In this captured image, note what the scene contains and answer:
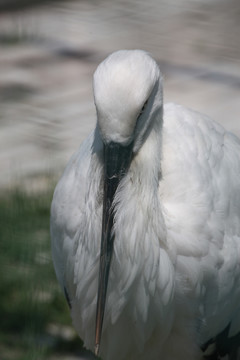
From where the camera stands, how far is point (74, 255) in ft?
9.77

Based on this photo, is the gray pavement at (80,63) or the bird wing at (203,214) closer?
the bird wing at (203,214)

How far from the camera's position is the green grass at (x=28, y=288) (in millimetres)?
3619

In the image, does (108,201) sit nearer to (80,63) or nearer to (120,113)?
(120,113)

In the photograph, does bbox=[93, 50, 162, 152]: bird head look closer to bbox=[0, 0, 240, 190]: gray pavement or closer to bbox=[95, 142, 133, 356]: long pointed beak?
bbox=[95, 142, 133, 356]: long pointed beak

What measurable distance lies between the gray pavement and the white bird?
1.85m

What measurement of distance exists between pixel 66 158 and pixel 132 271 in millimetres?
2384

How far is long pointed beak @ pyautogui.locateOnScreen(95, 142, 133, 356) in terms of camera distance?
8.40ft

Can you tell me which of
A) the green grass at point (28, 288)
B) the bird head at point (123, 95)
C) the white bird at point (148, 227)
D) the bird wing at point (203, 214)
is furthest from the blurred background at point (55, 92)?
the bird head at point (123, 95)

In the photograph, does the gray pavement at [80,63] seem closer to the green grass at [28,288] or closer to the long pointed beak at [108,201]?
the green grass at [28,288]

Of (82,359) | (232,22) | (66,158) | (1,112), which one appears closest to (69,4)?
(232,22)

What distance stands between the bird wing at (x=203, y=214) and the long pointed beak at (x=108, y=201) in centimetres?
27

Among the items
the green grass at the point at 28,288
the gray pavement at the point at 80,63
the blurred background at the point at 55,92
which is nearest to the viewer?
the green grass at the point at 28,288

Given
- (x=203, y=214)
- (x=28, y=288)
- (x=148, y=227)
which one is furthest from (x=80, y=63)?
(x=148, y=227)

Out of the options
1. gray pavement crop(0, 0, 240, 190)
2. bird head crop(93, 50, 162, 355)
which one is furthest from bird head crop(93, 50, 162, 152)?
gray pavement crop(0, 0, 240, 190)
